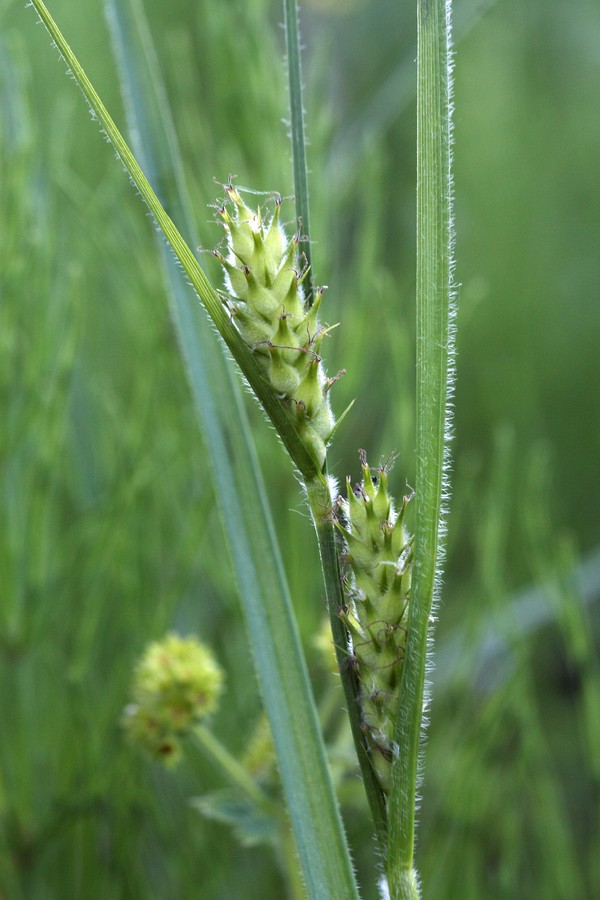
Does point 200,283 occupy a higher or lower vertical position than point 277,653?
higher

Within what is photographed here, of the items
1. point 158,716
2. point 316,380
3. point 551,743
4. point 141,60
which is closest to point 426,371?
point 316,380

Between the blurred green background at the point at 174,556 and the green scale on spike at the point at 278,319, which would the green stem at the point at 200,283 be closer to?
the green scale on spike at the point at 278,319

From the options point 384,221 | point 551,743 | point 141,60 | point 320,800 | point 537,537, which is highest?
point 384,221

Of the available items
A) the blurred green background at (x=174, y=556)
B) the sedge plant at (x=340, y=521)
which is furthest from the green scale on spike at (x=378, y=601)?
the blurred green background at (x=174, y=556)

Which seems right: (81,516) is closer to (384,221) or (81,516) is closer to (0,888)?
(0,888)

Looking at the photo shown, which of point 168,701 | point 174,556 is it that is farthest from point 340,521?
point 174,556

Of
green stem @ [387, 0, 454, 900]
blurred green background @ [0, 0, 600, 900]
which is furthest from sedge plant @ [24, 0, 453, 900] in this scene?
blurred green background @ [0, 0, 600, 900]

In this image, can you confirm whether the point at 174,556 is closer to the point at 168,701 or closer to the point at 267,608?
the point at 168,701
